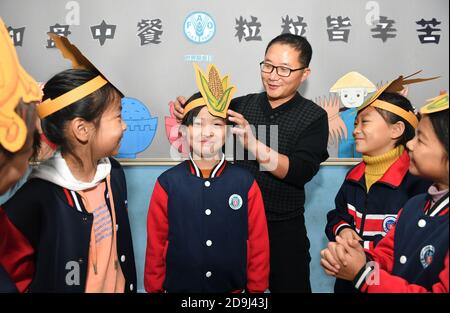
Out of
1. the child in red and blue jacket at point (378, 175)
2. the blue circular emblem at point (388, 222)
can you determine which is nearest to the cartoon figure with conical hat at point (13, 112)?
the child in red and blue jacket at point (378, 175)

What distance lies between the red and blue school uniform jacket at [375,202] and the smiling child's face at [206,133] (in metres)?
0.51

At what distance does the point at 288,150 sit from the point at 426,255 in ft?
2.26

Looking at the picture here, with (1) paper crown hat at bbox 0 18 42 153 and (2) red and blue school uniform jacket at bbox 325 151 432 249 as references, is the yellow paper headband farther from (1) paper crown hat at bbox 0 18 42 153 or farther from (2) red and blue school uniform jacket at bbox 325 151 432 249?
(2) red and blue school uniform jacket at bbox 325 151 432 249

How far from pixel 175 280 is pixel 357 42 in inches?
54.9

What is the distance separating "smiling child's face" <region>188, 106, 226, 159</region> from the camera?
129cm

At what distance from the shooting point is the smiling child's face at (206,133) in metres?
1.29

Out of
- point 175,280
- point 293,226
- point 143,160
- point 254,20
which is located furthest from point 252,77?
point 175,280

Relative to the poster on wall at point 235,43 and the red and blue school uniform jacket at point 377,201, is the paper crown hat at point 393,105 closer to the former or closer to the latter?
the red and blue school uniform jacket at point 377,201

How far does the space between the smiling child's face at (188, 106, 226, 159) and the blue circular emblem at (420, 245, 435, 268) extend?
680 millimetres

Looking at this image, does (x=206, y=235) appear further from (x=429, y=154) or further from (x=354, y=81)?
(x=354, y=81)

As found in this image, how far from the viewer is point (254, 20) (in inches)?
75.6

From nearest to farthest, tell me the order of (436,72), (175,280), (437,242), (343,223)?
(437,242), (175,280), (343,223), (436,72)

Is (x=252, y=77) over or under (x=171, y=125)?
over

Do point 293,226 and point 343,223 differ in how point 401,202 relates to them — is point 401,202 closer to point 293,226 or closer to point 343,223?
point 343,223
